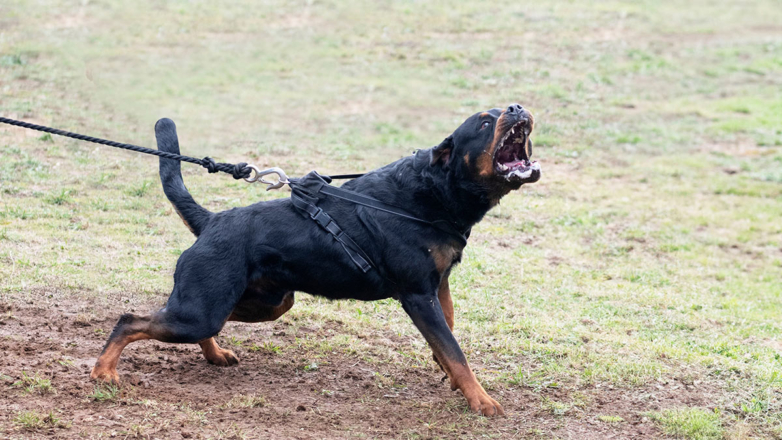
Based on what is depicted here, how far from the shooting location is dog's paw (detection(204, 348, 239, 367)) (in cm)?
559

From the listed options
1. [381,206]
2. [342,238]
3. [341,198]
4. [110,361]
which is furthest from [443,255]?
[110,361]

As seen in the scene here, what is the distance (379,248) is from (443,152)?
78 cm

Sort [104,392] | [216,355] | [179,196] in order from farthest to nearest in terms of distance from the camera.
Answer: [216,355] < [179,196] < [104,392]

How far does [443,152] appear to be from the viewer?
16.4ft

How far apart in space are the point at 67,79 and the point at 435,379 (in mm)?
12275

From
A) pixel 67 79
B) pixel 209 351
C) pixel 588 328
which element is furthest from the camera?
pixel 67 79

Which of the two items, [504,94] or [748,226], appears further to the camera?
[504,94]

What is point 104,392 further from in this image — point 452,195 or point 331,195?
point 452,195

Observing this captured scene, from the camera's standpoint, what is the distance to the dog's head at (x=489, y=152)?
4852 mm

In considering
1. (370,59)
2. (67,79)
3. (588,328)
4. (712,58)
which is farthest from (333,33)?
(588,328)

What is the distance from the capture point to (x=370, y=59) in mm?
18672

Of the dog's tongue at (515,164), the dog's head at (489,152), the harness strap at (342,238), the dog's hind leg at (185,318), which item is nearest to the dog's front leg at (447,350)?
the harness strap at (342,238)

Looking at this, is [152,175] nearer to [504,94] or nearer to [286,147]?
[286,147]

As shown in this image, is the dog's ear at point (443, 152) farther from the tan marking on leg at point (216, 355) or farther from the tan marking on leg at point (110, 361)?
the tan marking on leg at point (110, 361)
